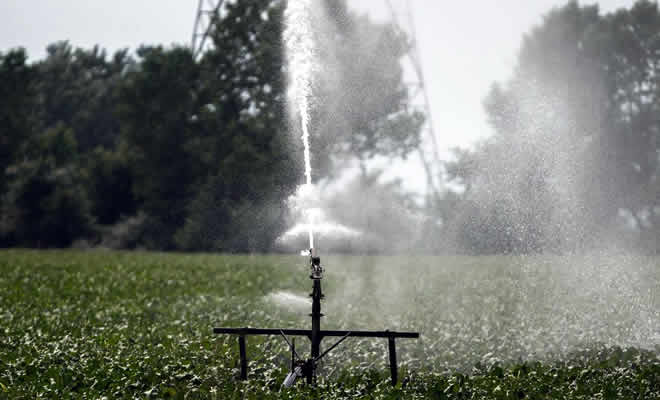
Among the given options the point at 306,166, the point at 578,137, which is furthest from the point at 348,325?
the point at 578,137

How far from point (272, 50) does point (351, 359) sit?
1642 inches

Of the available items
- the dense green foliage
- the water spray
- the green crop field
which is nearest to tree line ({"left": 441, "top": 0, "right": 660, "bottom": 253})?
the green crop field

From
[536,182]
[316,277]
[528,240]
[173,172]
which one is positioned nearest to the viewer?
[316,277]

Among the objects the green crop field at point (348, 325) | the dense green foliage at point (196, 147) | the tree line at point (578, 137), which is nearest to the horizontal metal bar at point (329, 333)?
the green crop field at point (348, 325)

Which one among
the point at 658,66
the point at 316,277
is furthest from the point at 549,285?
the point at 658,66

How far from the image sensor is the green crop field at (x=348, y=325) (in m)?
13.6

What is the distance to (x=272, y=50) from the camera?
5634 cm

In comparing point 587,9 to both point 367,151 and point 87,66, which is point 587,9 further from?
point 87,66

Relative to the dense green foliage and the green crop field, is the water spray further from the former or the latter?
the dense green foliage

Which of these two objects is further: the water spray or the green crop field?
the green crop field

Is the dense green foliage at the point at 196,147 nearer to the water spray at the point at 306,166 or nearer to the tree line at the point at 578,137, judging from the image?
the tree line at the point at 578,137

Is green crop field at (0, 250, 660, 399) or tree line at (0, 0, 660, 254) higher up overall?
tree line at (0, 0, 660, 254)

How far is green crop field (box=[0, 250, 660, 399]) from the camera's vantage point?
44.7 ft

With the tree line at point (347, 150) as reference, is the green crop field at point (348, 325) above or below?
below
